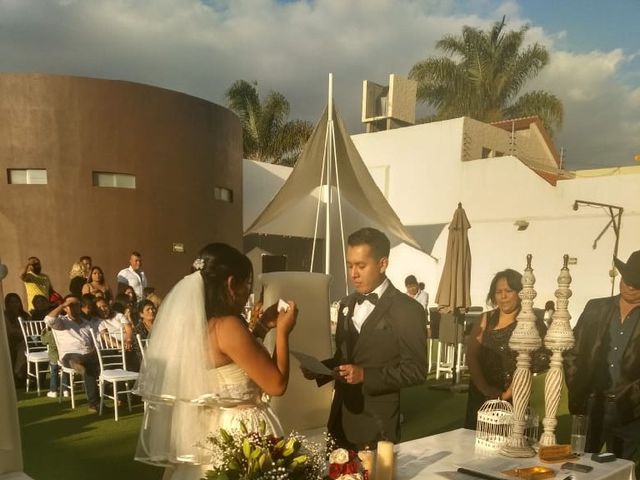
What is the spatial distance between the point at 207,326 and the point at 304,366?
520mm

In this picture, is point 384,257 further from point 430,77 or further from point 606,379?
point 430,77

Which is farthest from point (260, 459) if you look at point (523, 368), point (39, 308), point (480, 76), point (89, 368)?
point (480, 76)

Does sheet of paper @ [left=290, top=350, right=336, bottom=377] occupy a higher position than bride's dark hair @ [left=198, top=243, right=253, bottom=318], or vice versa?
bride's dark hair @ [left=198, top=243, right=253, bottom=318]

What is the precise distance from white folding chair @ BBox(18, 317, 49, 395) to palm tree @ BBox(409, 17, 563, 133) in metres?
18.0

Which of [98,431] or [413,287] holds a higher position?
[413,287]

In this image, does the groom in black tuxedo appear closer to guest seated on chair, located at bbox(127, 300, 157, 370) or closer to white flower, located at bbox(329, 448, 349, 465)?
white flower, located at bbox(329, 448, 349, 465)

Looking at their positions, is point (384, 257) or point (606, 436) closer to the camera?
point (384, 257)

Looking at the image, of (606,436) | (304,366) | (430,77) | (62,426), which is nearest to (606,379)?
(606,436)

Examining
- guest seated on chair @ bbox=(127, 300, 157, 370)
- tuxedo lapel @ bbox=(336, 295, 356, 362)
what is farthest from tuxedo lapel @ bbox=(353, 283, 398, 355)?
guest seated on chair @ bbox=(127, 300, 157, 370)

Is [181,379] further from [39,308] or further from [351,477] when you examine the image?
[39,308]

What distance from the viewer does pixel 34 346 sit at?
26.9 ft

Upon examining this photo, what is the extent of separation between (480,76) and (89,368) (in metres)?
20.1

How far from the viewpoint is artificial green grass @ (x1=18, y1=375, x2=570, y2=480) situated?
4.65 meters

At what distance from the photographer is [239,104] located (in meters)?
24.0
